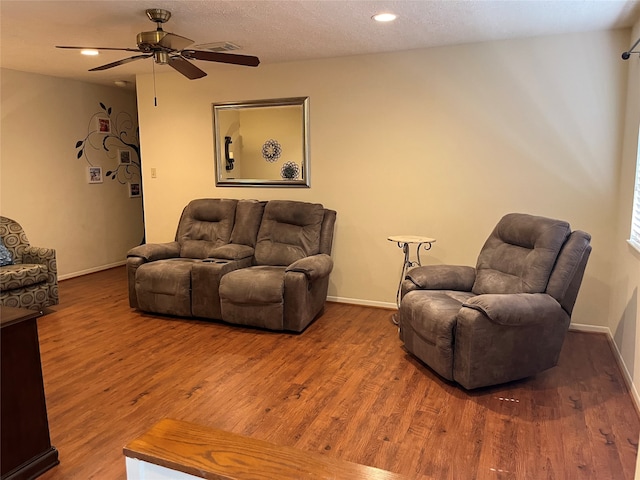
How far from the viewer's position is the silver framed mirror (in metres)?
4.66

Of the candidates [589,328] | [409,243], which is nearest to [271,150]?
[409,243]

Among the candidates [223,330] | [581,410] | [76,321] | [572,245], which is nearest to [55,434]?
[223,330]

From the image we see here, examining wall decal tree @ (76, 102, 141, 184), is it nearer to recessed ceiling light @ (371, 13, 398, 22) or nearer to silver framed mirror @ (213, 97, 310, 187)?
silver framed mirror @ (213, 97, 310, 187)

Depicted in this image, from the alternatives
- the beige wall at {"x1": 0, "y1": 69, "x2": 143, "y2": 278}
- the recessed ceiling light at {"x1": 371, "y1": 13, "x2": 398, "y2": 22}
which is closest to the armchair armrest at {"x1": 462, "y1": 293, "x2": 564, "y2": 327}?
the recessed ceiling light at {"x1": 371, "y1": 13, "x2": 398, "y2": 22}

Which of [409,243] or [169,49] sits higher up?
[169,49]

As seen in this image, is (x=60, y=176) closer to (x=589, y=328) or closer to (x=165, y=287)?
(x=165, y=287)

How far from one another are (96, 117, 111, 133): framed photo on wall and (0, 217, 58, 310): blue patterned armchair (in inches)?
76.5

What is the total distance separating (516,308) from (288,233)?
221cm

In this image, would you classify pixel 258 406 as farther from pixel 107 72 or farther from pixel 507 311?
pixel 107 72

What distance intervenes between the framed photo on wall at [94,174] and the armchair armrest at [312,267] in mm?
3456

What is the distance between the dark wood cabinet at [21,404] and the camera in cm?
195

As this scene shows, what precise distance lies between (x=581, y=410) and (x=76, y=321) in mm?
3922

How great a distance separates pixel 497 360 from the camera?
109 inches

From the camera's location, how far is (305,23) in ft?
10.8
